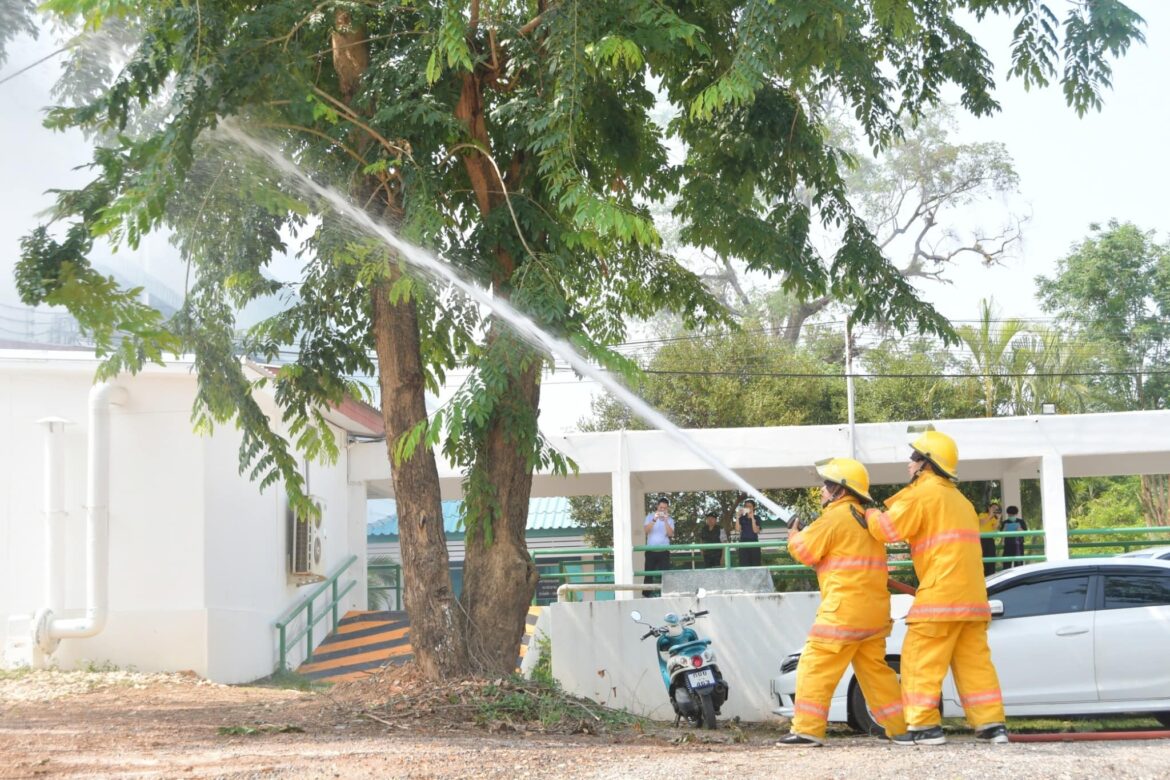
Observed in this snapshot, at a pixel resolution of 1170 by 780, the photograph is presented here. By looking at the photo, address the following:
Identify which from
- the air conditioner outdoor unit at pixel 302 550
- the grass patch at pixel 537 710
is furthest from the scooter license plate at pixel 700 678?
the air conditioner outdoor unit at pixel 302 550

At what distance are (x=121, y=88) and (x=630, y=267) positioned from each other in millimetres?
5995

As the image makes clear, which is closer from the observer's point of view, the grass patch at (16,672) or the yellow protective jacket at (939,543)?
the yellow protective jacket at (939,543)

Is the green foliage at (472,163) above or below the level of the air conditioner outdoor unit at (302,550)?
above

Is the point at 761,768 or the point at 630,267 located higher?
the point at 630,267

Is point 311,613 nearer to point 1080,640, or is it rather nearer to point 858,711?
point 858,711

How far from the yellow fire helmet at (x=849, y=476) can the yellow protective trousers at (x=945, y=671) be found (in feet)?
2.86

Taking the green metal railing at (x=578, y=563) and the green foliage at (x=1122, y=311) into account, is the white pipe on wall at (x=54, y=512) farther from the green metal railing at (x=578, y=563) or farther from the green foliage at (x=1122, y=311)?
the green foliage at (x=1122, y=311)

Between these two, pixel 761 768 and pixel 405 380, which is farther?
pixel 405 380

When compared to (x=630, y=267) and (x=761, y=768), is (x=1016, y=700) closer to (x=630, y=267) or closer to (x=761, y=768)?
(x=761, y=768)

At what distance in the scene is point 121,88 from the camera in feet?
29.7

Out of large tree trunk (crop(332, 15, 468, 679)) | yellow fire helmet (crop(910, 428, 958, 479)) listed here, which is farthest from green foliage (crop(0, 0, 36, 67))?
yellow fire helmet (crop(910, 428, 958, 479))

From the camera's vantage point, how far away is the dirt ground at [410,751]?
634 cm

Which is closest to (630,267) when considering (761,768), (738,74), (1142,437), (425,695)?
(738,74)

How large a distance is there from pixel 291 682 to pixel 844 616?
976 centimetres
